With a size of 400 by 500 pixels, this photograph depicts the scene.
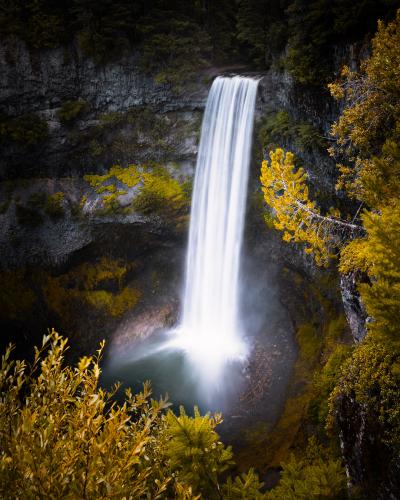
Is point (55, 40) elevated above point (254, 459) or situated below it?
A: above

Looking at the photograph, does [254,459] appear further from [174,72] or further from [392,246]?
[174,72]

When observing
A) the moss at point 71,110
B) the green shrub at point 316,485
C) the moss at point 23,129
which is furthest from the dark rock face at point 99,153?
the green shrub at point 316,485

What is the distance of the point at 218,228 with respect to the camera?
58.0ft

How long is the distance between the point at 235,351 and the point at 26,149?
15.8 m

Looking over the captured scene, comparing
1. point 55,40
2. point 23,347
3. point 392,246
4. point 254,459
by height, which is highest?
point 55,40

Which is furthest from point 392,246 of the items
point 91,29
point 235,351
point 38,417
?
point 91,29

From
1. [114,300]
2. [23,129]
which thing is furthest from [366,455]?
[23,129]

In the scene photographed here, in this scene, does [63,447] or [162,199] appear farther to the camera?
[162,199]

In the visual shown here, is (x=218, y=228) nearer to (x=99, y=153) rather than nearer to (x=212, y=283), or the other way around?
(x=212, y=283)

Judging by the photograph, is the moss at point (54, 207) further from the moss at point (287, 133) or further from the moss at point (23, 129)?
the moss at point (287, 133)

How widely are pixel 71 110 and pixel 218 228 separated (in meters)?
10.5

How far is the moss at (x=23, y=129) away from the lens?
61.6 ft

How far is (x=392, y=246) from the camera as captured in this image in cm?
435

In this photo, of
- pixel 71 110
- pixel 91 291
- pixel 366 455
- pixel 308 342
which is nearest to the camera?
pixel 366 455
